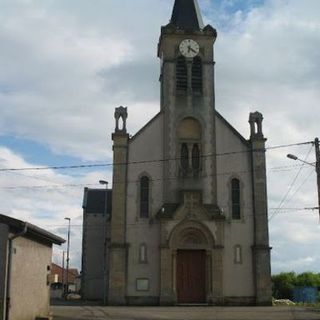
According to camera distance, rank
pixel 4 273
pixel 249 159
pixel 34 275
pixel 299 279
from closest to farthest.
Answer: pixel 4 273, pixel 34 275, pixel 249 159, pixel 299 279

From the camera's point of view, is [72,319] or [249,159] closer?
[72,319]

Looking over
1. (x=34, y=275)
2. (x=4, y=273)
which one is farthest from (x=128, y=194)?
(x=4, y=273)

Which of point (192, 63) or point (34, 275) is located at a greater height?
point (192, 63)

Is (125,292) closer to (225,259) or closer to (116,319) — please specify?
(225,259)

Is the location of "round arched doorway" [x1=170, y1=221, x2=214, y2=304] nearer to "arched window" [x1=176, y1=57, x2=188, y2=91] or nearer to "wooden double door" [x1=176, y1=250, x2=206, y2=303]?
"wooden double door" [x1=176, y1=250, x2=206, y2=303]

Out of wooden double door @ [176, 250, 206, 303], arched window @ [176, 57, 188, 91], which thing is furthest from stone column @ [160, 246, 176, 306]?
arched window @ [176, 57, 188, 91]

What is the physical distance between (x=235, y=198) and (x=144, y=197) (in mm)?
5769

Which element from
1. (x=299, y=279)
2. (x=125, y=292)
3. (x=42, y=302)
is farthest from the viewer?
(x=299, y=279)

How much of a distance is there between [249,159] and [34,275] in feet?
66.8

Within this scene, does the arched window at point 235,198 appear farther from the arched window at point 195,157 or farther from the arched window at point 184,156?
the arched window at point 184,156

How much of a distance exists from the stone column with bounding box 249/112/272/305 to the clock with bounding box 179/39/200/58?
587 centimetres

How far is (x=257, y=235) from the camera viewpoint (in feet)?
121

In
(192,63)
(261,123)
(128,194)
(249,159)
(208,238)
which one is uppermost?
(192,63)

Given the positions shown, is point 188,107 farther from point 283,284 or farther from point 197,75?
point 283,284
